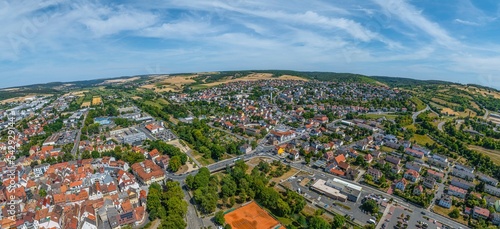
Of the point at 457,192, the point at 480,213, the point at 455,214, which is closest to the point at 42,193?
the point at 455,214

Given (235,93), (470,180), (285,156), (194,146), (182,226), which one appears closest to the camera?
(182,226)

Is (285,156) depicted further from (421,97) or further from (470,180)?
(421,97)

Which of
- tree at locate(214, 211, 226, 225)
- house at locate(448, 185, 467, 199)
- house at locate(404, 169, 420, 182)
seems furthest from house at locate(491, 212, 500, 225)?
tree at locate(214, 211, 226, 225)

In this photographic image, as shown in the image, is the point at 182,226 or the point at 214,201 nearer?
the point at 182,226

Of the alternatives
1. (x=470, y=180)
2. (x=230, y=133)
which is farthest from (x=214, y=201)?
(x=470, y=180)

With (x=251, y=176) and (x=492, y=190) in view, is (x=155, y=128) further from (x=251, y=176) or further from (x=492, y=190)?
(x=492, y=190)

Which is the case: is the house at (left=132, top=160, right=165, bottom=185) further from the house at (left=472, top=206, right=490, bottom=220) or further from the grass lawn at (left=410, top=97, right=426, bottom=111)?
the grass lawn at (left=410, top=97, right=426, bottom=111)

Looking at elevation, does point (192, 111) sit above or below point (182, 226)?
above

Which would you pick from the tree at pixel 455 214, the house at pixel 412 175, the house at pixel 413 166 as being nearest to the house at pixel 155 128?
the house at pixel 412 175
